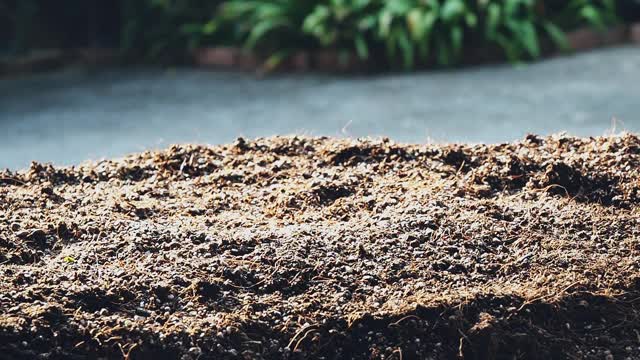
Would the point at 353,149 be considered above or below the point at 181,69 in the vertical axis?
above

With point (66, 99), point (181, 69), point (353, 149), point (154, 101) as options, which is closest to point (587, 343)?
point (353, 149)

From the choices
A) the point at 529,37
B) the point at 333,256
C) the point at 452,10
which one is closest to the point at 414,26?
the point at 452,10

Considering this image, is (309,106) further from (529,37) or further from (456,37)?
(529,37)

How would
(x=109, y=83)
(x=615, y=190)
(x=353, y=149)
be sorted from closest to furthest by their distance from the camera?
(x=615, y=190)
(x=353, y=149)
(x=109, y=83)

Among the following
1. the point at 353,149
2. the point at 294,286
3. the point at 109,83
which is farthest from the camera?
the point at 109,83

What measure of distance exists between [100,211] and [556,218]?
4.53 ft

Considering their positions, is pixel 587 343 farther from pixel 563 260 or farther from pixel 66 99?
pixel 66 99

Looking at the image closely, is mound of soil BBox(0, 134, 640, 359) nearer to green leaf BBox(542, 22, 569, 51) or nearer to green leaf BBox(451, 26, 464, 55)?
green leaf BBox(451, 26, 464, 55)

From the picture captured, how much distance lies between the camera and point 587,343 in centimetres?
273

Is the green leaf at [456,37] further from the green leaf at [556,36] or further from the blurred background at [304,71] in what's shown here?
the green leaf at [556,36]

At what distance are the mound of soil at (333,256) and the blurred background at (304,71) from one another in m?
2.33

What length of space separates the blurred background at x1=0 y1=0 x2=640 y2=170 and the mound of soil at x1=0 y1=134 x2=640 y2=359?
233cm

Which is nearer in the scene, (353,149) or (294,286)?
(294,286)

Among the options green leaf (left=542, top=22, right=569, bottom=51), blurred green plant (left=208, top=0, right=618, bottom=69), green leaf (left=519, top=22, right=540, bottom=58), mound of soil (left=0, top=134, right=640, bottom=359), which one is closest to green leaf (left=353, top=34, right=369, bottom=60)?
blurred green plant (left=208, top=0, right=618, bottom=69)
